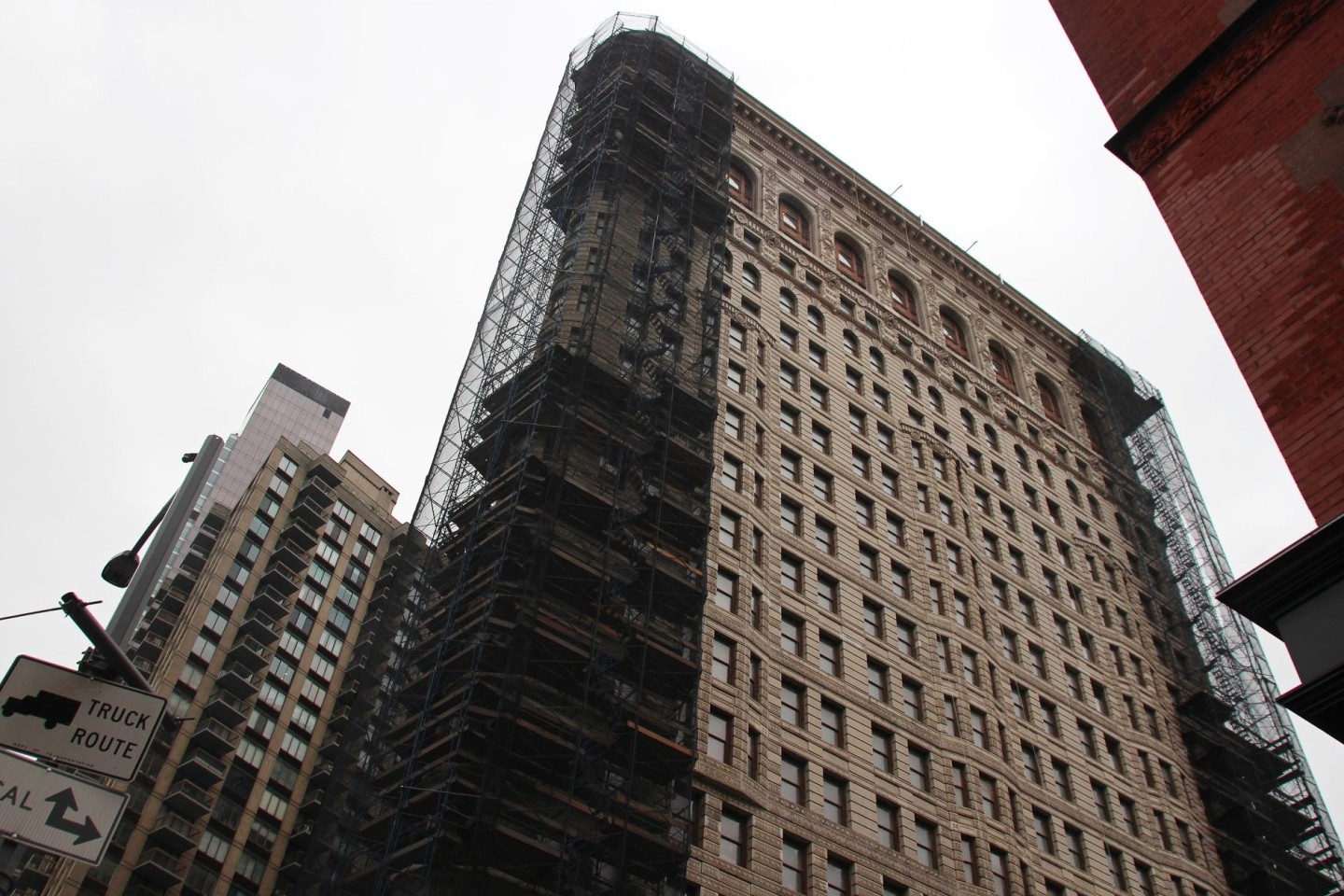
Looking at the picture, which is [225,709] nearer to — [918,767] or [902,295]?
[902,295]

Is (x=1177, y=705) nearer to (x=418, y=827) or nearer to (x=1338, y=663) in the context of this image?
(x=418, y=827)

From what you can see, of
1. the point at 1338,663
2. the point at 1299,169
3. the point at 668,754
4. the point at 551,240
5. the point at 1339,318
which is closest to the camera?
the point at 1338,663

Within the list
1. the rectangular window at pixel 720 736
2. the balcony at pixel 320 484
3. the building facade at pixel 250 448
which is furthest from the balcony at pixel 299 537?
the rectangular window at pixel 720 736

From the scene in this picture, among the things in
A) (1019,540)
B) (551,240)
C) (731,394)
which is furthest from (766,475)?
(1019,540)

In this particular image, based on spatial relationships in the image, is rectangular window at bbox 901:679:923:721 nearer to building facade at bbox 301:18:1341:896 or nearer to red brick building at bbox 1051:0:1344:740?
building facade at bbox 301:18:1341:896

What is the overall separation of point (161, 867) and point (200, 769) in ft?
22.4

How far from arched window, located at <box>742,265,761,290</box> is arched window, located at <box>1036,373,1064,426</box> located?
2413 centimetres

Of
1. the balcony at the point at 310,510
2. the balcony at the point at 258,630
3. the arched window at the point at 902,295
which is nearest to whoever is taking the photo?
the arched window at the point at 902,295

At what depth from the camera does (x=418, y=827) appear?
31922mm

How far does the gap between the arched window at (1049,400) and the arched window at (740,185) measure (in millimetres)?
22381

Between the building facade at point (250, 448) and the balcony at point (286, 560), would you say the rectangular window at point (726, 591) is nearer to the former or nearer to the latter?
the balcony at point (286, 560)

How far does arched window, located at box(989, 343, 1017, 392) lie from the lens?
72.4 metres

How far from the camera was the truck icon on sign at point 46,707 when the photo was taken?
9906 millimetres

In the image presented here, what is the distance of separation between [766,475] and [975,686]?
1176cm
